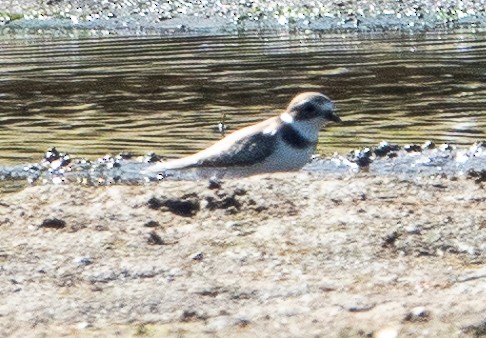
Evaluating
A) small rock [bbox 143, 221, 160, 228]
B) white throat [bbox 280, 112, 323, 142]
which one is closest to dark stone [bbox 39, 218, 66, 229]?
small rock [bbox 143, 221, 160, 228]

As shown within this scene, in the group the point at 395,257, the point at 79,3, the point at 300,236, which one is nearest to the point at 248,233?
the point at 300,236

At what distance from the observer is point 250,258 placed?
7879 mm

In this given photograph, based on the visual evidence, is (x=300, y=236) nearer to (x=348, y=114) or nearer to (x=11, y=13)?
(x=348, y=114)

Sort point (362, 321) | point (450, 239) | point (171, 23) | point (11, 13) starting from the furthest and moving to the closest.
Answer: point (11, 13) < point (171, 23) < point (450, 239) < point (362, 321)

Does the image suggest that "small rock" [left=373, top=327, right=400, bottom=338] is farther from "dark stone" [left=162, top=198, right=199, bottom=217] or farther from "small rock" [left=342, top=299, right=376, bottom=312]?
"dark stone" [left=162, top=198, right=199, bottom=217]

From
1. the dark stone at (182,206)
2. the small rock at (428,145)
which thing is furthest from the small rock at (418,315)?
the small rock at (428,145)

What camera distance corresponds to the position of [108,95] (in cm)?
1864

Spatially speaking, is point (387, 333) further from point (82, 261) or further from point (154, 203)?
point (154, 203)

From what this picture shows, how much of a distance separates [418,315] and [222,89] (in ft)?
40.8

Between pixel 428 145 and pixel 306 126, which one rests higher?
pixel 306 126

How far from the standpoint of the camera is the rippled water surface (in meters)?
14.9

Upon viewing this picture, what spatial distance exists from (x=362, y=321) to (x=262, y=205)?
272 cm

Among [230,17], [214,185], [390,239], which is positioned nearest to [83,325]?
[390,239]

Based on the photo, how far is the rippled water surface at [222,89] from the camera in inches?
587
